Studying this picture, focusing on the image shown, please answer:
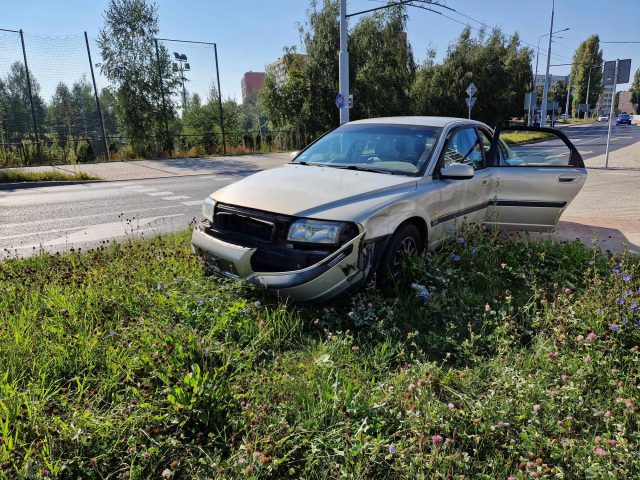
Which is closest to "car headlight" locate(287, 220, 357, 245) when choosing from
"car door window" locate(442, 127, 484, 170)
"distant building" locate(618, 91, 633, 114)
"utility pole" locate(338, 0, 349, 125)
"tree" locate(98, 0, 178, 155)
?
"car door window" locate(442, 127, 484, 170)

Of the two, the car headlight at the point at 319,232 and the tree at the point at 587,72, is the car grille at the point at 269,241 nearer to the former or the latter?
the car headlight at the point at 319,232

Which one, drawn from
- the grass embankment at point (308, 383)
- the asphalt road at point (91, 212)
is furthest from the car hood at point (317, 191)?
the asphalt road at point (91, 212)

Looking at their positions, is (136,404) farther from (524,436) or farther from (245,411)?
(524,436)

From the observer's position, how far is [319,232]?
349 centimetres

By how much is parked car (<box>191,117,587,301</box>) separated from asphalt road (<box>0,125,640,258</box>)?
78.5 inches

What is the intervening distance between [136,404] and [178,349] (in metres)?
0.38

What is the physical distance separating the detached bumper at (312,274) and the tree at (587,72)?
11072 cm

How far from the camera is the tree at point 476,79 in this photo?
1515 inches

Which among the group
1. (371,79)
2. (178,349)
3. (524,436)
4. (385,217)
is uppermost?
(371,79)

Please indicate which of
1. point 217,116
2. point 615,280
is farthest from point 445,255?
point 217,116

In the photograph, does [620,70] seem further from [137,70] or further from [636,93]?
[636,93]

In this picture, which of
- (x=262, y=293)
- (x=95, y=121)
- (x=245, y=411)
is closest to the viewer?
(x=245, y=411)

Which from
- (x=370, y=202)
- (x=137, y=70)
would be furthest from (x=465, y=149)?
(x=137, y=70)

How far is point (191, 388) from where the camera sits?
8.18 feet
